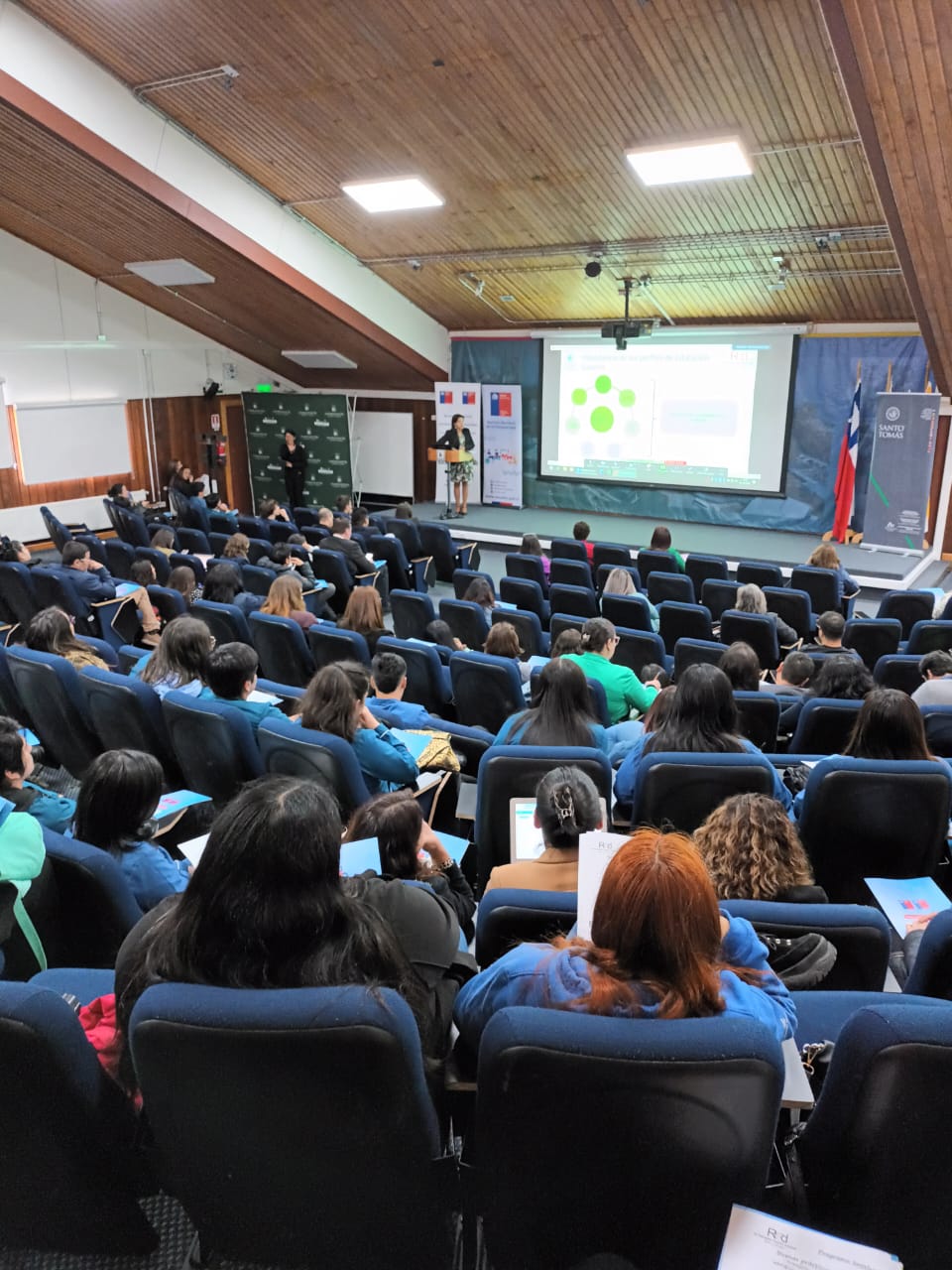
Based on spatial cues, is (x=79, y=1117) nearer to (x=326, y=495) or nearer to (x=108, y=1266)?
(x=108, y=1266)

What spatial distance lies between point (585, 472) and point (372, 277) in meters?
4.06

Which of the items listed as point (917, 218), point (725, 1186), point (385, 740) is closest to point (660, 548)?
point (917, 218)

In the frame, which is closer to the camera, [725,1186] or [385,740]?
[725,1186]

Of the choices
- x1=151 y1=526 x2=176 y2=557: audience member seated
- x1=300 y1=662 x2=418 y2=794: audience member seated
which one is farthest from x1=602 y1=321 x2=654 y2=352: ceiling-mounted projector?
x1=300 y1=662 x2=418 y2=794: audience member seated

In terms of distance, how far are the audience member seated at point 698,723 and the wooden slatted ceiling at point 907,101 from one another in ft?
12.9

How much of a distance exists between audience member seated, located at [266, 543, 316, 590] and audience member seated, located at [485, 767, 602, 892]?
5.38 metres

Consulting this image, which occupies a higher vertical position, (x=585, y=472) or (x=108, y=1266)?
(x=585, y=472)

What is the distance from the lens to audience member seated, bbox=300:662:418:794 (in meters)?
3.53

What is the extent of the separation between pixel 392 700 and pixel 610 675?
3.96 feet

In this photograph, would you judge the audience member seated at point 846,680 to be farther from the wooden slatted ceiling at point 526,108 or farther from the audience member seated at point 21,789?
the wooden slatted ceiling at point 526,108

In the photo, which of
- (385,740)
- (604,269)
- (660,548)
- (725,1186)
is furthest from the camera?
(604,269)

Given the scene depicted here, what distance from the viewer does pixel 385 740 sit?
3.59 meters

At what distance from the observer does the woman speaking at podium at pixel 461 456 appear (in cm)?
1342

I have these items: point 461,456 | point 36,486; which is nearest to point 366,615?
point 461,456
